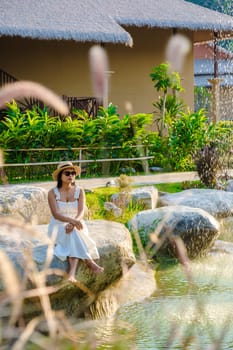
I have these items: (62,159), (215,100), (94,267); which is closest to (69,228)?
(94,267)

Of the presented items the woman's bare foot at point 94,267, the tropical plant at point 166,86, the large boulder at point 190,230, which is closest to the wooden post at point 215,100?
the tropical plant at point 166,86

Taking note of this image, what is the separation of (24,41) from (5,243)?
1022cm

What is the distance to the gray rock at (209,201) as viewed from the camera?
9.71 metres

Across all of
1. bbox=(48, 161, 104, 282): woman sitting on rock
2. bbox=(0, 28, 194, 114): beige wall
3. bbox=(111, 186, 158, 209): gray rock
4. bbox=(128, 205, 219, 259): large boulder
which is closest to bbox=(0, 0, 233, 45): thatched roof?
bbox=(0, 28, 194, 114): beige wall

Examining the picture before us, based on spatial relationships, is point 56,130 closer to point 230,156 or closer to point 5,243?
point 230,156

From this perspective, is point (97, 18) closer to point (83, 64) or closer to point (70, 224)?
point (83, 64)

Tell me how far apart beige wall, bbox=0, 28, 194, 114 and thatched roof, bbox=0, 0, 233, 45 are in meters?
0.69

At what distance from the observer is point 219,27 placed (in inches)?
645

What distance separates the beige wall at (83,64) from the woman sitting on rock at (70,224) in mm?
9558

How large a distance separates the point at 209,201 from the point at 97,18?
587cm

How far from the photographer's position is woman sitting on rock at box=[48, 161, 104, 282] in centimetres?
574

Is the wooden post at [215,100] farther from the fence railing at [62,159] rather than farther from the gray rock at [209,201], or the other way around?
the gray rock at [209,201]

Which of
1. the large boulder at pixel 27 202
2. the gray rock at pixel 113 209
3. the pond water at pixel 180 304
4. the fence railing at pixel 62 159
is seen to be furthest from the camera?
the fence railing at pixel 62 159

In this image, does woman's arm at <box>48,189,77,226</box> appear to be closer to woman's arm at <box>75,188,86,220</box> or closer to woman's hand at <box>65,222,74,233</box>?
woman's hand at <box>65,222,74,233</box>
